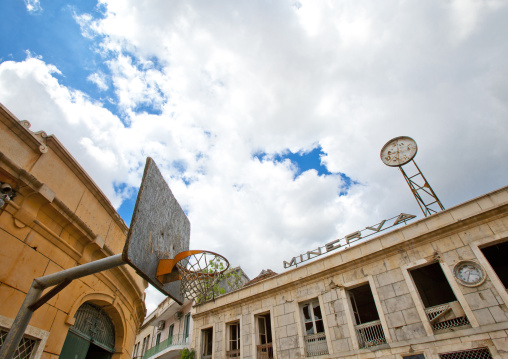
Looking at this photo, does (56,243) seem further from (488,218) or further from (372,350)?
(488,218)

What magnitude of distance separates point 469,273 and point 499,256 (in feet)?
13.5

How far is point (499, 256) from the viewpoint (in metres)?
10.9

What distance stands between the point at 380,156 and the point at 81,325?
12.9m

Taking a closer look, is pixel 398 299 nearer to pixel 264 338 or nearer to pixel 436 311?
pixel 436 311

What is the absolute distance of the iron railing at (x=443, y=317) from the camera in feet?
26.7

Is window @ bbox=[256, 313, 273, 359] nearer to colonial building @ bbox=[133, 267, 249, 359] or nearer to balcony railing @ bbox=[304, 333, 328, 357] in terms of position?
balcony railing @ bbox=[304, 333, 328, 357]

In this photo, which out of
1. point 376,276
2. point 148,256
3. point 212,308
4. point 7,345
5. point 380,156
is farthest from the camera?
point 212,308

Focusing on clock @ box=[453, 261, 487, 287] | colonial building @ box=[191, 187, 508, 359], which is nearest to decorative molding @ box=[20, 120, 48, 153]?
colonial building @ box=[191, 187, 508, 359]

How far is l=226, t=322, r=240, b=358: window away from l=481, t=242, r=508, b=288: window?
11216 millimetres

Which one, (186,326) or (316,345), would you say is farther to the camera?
(186,326)

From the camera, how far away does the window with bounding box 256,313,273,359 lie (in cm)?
1227

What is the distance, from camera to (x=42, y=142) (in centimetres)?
541

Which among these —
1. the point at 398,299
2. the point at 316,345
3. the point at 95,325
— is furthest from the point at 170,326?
the point at 398,299

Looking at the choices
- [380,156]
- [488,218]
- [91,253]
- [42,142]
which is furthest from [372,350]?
[42,142]
